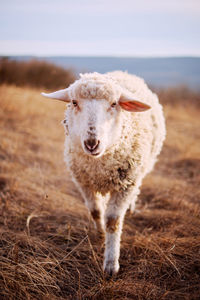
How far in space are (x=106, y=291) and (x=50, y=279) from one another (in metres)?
0.46

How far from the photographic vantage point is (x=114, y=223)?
236cm

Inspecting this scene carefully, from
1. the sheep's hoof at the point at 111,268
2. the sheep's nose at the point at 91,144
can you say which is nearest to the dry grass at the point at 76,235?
the sheep's hoof at the point at 111,268

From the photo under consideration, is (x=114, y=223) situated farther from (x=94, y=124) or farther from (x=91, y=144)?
(x=94, y=124)

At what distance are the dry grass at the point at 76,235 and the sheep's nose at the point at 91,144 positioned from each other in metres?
0.74

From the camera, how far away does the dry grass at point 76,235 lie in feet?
6.27

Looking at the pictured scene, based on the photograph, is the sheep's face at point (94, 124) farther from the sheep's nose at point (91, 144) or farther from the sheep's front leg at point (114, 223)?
the sheep's front leg at point (114, 223)

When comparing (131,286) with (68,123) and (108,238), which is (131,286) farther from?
(68,123)

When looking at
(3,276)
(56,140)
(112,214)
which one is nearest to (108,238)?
(112,214)

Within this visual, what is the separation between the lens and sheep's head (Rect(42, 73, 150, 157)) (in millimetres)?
1900

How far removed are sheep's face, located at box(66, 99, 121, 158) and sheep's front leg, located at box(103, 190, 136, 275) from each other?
0.56m

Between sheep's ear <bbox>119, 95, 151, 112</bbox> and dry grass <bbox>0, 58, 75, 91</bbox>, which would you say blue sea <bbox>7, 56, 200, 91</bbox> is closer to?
dry grass <bbox>0, 58, 75, 91</bbox>

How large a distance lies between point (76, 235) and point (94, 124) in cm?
141

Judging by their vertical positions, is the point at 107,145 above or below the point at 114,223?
above

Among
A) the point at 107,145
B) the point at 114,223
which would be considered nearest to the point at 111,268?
the point at 114,223
